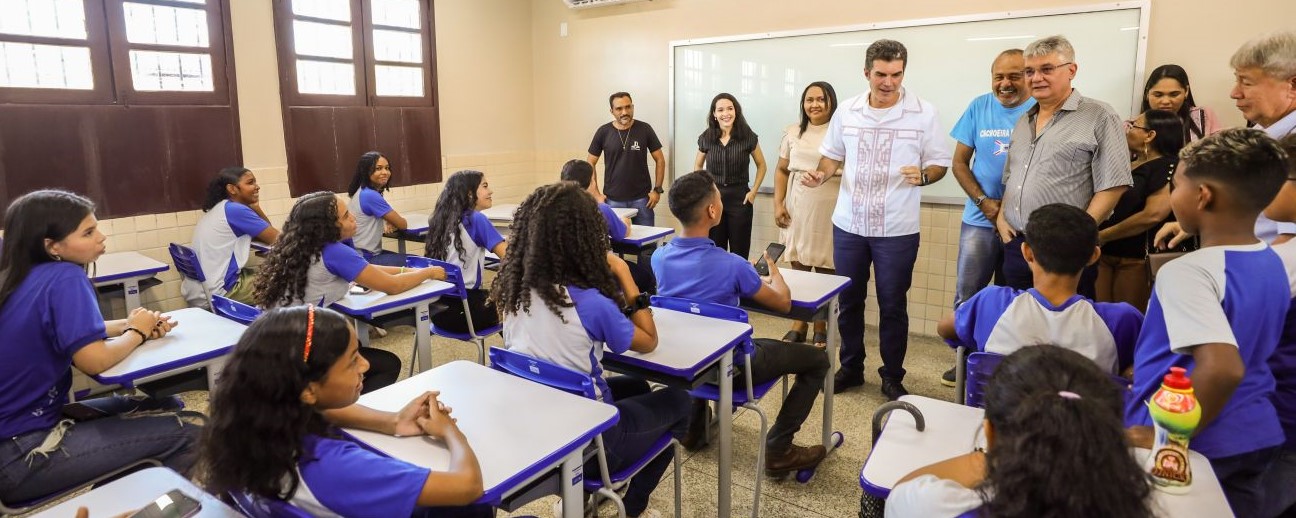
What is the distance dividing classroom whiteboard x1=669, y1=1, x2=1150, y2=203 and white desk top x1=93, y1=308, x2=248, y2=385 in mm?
3239

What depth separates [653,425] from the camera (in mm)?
2008

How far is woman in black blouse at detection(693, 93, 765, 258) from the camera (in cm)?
481

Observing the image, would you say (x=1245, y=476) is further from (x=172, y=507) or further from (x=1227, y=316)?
(x=172, y=507)

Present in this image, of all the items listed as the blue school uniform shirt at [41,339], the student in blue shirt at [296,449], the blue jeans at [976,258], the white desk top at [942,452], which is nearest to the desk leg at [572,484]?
the student in blue shirt at [296,449]

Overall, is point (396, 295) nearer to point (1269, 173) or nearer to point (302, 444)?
point (302, 444)

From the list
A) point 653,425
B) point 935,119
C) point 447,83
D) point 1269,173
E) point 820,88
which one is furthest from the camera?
point 447,83

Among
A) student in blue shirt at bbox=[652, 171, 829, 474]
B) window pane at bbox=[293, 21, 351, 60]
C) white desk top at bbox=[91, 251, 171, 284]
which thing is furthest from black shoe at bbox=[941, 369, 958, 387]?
window pane at bbox=[293, 21, 351, 60]

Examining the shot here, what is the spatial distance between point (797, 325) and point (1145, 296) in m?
1.73

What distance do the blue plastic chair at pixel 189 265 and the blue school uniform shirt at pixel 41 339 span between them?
1.84m

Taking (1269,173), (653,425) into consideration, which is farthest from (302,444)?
(1269,173)

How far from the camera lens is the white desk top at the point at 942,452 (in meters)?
1.18

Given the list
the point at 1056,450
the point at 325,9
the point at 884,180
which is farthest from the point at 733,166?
the point at 1056,450

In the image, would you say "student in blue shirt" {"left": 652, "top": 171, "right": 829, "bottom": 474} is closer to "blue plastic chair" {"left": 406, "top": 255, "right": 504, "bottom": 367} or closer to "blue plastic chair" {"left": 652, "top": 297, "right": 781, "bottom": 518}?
"blue plastic chair" {"left": 652, "top": 297, "right": 781, "bottom": 518}

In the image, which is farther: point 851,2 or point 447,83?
point 447,83
